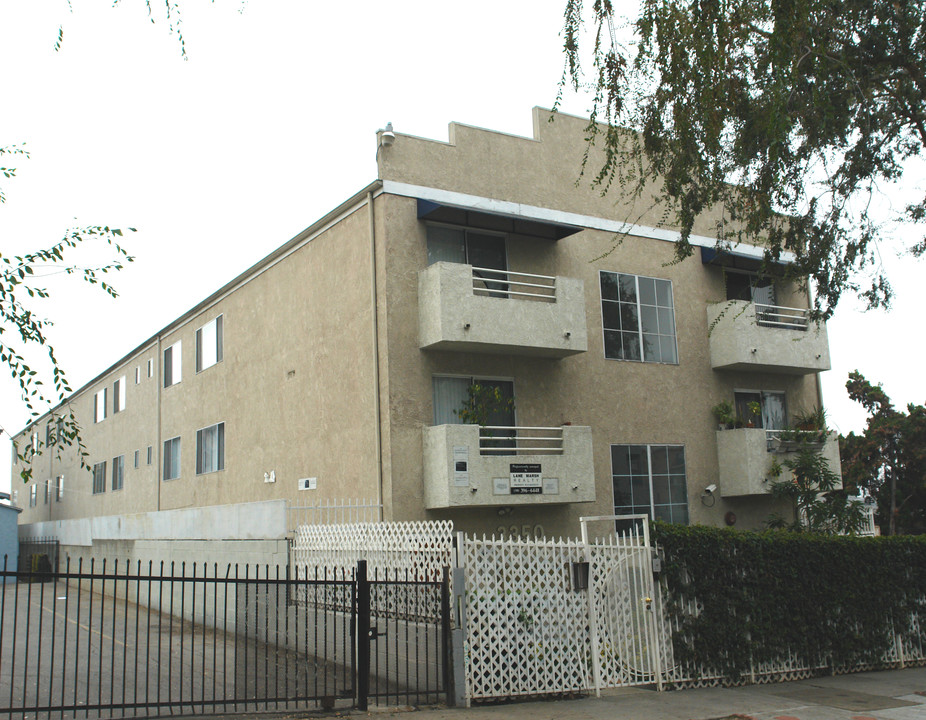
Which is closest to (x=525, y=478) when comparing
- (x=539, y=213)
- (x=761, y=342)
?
(x=539, y=213)

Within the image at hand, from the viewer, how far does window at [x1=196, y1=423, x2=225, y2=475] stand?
2250 centimetres

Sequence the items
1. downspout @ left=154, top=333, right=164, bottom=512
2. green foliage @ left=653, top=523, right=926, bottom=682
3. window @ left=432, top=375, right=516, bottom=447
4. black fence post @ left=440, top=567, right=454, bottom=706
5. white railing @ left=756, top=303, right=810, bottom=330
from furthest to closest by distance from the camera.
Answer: downspout @ left=154, top=333, right=164, bottom=512 → white railing @ left=756, top=303, right=810, bottom=330 → window @ left=432, top=375, right=516, bottom=447 → green foliage @ left=653, top=523, right=926, bottom=682 → black fence post @ left=440, top=567, right=454, bottom=706

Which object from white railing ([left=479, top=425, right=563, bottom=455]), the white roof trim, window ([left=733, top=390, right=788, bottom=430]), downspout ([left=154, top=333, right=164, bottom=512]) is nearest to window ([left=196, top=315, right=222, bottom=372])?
downspout ([left=154, top=333, right=164, bottom=512])

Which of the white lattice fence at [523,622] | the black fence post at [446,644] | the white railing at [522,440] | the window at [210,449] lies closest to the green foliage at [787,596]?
the white lattice fence at [523,622]

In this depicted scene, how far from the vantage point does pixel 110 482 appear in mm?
32438

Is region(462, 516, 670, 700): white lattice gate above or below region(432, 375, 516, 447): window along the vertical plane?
below

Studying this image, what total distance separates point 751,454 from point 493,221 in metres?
7.62

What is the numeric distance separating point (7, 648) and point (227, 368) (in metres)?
8.73

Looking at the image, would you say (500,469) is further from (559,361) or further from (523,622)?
Result: (523,622)

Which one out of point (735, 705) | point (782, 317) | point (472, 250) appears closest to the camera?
point (735, 705)

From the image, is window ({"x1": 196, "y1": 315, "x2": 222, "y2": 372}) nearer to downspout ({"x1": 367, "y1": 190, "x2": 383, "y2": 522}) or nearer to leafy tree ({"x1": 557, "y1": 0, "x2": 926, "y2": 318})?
downspout ({"x1": 367, "y1": 190, "x2": 383, "y2": 522})

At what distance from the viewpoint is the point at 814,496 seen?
18.7 metres

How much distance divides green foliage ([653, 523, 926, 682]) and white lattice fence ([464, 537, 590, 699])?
147 cm

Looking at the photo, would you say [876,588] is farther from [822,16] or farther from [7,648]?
[7,648]
